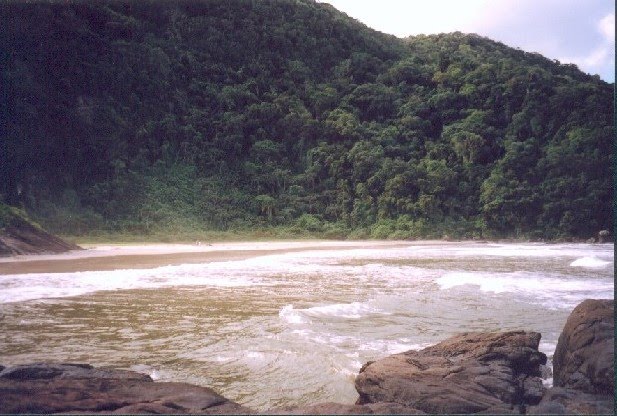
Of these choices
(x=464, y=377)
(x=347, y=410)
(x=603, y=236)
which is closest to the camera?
(x=347, y=410)

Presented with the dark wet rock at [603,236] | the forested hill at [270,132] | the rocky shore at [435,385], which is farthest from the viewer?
the forested hill at [270,132]

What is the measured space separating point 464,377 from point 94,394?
3.36 meters

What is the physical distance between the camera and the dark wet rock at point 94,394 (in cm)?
379

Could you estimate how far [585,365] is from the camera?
4.68 m

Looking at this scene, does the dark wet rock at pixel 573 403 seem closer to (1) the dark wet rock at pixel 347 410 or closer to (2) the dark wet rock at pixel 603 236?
(1) the dark wet rock at pixel 347 410

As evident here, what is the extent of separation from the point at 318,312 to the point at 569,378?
17.2 feet

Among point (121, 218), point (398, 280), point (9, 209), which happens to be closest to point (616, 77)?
point (398, 280)

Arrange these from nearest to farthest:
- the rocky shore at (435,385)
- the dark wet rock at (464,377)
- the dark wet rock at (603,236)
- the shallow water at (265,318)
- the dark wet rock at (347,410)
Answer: the dark wet rock at (347,410) < the rocky shore at (435,385) < the dark wet rock at (464,377) < the shallow water at (265,318) < the dark wet rock at (603,236)

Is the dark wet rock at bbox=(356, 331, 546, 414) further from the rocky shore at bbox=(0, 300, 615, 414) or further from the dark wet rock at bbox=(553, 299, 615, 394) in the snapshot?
the dark wet rock at bbox=(553, 299, 615, 394)

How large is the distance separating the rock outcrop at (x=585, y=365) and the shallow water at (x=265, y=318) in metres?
1.41

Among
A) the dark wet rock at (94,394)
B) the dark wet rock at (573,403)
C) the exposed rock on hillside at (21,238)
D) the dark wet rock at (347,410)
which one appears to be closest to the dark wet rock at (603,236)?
the exposed rock on hillside at (21,238)

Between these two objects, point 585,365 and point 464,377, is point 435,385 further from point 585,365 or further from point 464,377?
point 585,365

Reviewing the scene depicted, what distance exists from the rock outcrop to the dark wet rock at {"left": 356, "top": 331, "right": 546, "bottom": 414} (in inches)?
11.7

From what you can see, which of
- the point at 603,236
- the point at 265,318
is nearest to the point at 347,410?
the point at 265,318
